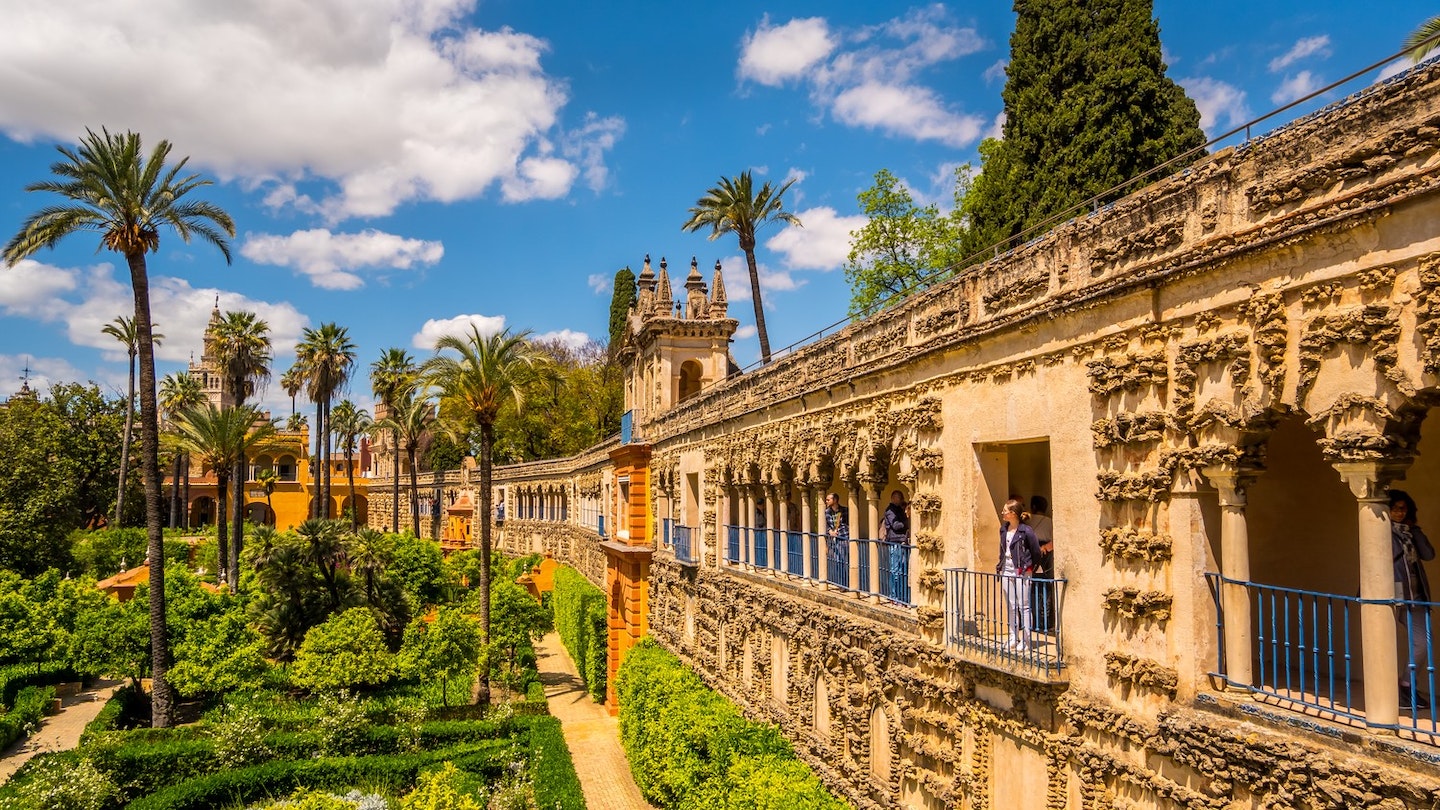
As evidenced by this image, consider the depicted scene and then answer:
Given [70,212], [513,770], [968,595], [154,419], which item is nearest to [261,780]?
[513,770]

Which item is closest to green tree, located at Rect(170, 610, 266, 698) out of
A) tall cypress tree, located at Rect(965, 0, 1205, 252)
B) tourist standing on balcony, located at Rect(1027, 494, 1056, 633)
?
tourist standing on balcony, located at Rect(1027, 494, 1056, 633)

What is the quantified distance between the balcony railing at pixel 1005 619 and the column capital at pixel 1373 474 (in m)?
3.14

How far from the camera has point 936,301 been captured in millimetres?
11312

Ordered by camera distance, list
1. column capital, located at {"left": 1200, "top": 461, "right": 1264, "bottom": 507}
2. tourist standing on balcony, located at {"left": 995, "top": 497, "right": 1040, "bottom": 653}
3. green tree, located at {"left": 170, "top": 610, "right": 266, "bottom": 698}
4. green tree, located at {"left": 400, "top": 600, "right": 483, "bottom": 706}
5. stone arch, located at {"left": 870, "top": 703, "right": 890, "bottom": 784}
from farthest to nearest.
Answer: green tree, located at {"left": 400, "top": 600, "right": 483, "bottom": 706}
green tree, located at {"left": 170, "top": 610, "right": 266, "bottom": 698}
stone arch, located at {"left": 870, "top": 703, "right": 890, "bottom": 784}
tourist standing on balcony, located at {"left": 995, "top": 497, "right": 1040, "bottom": 653}
column capital, located at {"left": 1200, "top": 461, "right": 1264, "bottom": 507}

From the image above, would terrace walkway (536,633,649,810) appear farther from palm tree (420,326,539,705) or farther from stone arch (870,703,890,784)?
stone arch (870,703,890,784)

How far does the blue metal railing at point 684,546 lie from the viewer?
22837 mm

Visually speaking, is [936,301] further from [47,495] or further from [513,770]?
[47,495]

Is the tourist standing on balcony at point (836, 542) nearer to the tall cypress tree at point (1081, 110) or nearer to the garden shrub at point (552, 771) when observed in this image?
the garden shrub at point (552, 771)

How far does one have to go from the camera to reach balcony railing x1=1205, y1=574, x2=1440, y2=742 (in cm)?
587

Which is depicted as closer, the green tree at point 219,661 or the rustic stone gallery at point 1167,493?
the rustic stone gallery at point 1167,493

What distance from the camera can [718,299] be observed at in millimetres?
31062

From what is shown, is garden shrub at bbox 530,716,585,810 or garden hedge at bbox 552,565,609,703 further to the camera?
garden hedge at bbox 552,565,609,703

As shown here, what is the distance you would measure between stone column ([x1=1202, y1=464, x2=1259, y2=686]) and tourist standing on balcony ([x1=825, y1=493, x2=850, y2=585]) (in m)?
7.65

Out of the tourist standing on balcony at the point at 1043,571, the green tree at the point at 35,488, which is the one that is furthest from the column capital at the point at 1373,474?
the green tree at the point at 35,488
